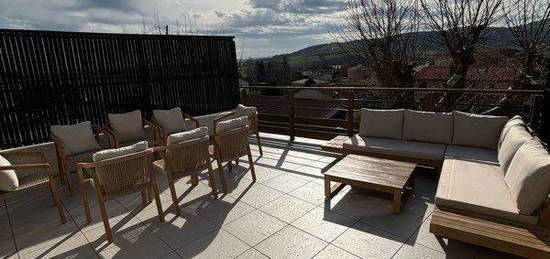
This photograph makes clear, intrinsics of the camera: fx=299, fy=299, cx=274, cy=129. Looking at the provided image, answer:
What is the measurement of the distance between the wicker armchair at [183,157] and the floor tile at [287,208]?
89 centimetres

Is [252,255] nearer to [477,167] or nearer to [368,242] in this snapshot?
[368,242]

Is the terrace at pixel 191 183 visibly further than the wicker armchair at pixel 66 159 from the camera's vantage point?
No

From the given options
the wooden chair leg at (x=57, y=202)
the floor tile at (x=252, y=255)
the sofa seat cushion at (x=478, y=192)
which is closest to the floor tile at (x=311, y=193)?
the floor tile at (x=252, y=255)

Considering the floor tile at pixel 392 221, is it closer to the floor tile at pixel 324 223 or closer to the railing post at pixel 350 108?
the floor tile at pixel 324 223

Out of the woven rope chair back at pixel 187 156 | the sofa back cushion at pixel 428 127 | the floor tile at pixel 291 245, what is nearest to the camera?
the floor tile at pixel 291 245

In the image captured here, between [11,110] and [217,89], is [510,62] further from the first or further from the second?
[11,110]

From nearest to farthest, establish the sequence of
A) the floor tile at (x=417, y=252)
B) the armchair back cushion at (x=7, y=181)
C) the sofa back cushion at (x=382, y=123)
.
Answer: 1. the floor tile at (x=417, y=252)
2. the armchair back cushion at (x=7, y=181)
3. the sofa back cushion at (x=382, y=123)

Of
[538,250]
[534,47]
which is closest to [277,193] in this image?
[538,250]

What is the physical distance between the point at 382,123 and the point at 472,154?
1.18m

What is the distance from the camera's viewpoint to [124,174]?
285 cm

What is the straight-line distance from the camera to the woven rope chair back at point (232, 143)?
371 centimetres

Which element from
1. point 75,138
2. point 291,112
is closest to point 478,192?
point 291,112

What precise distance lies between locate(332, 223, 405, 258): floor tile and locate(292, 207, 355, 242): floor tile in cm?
7

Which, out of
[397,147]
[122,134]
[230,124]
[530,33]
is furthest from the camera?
[530,33]
